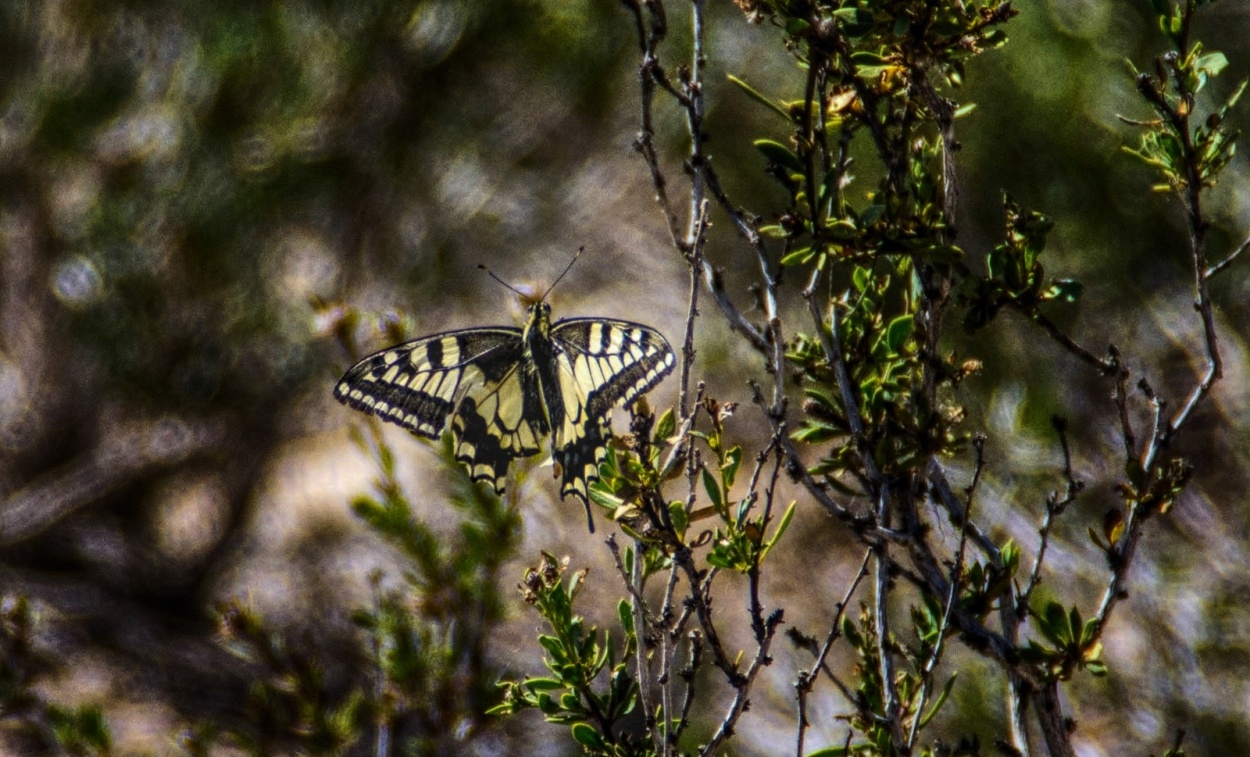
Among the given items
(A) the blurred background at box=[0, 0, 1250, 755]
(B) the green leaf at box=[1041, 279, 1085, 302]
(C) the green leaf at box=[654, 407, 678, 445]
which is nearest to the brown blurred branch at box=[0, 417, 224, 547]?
(A) the blurred background at box=[0, 0, 1250, 755]

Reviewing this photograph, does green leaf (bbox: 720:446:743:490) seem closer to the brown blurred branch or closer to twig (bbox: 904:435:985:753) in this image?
twig (bbox: 904:435:985:753)

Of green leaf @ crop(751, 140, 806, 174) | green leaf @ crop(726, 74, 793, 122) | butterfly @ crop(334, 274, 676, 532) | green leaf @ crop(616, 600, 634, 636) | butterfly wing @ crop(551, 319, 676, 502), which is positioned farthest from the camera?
butterfly @ crop(334, 274, 676, 532)

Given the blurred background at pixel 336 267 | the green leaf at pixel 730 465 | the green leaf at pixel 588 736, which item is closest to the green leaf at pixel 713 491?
the green leaf at pixel 730 465

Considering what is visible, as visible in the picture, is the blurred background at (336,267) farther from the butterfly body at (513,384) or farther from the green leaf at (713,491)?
the green leaf at (713,491)

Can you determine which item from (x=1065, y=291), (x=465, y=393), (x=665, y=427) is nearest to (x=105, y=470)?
(x=465, y=393)

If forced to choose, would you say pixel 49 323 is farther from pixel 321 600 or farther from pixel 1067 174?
pixel 1067 174

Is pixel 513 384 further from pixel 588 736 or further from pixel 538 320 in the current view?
pixel 588 736
